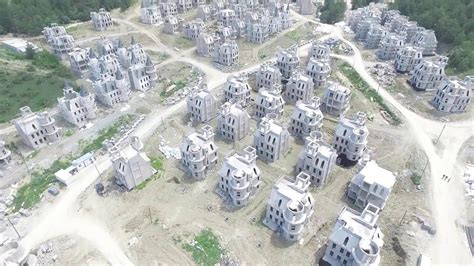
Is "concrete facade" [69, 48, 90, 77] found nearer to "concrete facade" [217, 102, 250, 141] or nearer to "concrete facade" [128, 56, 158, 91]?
"concrete facade" [128, 56, 158, 91]

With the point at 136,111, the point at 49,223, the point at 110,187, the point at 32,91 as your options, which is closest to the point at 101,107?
the point at 136,111

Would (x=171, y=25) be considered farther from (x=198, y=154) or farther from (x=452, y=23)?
(x=452, y=23)

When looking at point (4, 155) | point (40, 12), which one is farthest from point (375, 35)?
point (40, 12)

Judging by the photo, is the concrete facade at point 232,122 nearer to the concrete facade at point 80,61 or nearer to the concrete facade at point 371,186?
the concrete facade at point 371,186

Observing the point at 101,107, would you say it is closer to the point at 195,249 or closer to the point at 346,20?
the point at 195,249

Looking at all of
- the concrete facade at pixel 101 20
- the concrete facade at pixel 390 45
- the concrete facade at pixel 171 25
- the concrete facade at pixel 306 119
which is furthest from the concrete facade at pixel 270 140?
the concrete facade at pixel 101 20

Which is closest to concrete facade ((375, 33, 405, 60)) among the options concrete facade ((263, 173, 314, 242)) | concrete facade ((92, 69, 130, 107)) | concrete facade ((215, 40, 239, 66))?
concrete facade ((215, 40, 239, 66))
